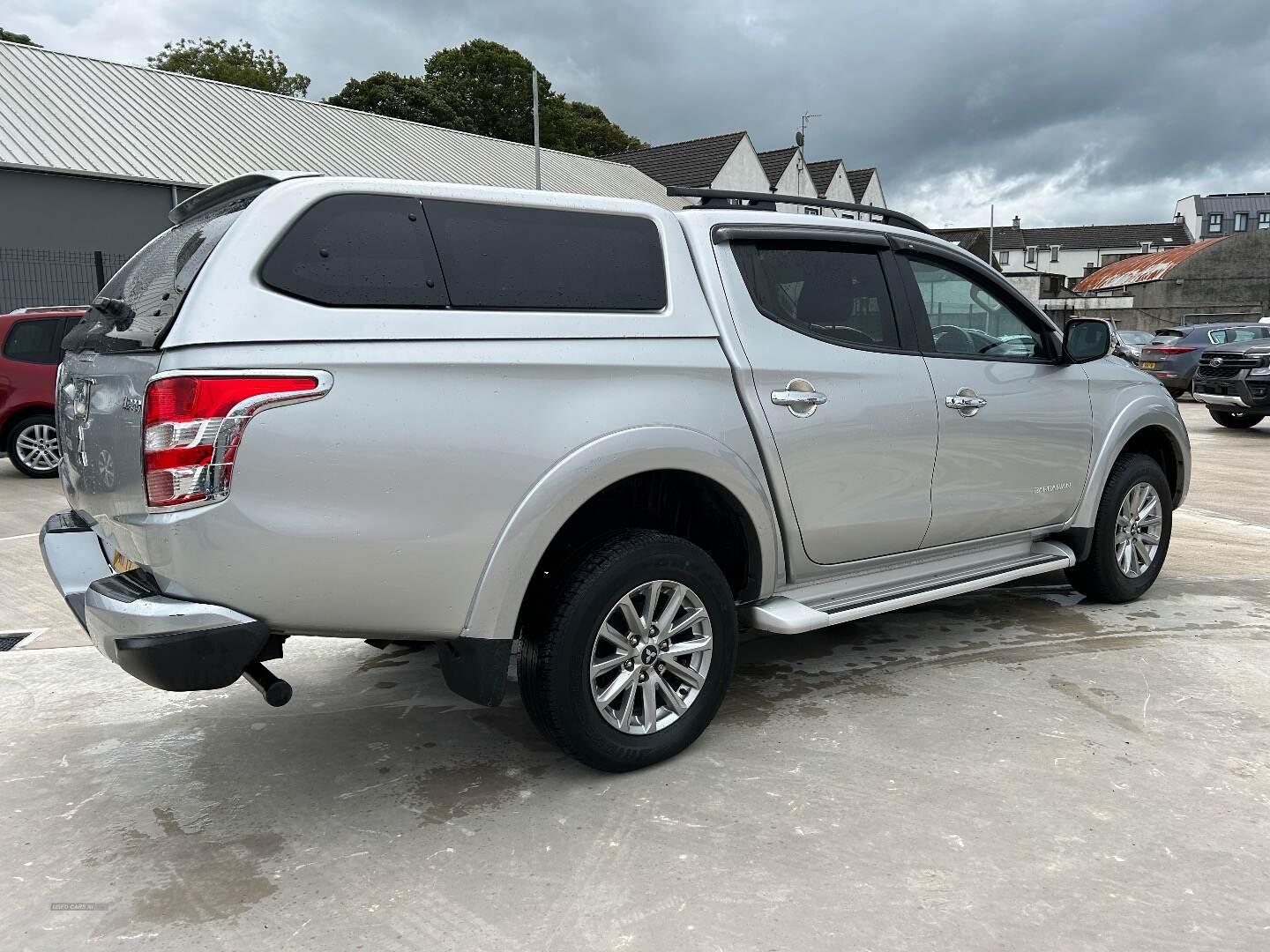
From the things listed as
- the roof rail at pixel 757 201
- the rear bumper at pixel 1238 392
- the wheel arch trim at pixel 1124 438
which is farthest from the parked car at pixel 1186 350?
the roof rail at pixel 757 201

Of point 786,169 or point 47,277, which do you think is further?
point 786,169

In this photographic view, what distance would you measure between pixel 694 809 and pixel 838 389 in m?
1.56

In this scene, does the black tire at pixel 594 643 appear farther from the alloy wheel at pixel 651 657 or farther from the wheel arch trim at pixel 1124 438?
the wheel arch trim at pixel 1124 438

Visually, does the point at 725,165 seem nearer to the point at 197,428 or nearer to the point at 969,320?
the point at 969,320

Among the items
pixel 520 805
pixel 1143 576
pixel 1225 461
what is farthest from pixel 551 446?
pixel 1225 461

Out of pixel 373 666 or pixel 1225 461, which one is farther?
pixel 1225 461

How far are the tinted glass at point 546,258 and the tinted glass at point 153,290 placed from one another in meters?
0.59

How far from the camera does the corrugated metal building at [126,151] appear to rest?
66.7ft

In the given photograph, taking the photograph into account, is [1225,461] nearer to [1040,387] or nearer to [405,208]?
[1040,387]

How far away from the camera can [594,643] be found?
2.98m

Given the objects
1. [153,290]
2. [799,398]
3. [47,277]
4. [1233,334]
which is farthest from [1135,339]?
[47,277]

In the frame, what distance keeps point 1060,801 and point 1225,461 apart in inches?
378

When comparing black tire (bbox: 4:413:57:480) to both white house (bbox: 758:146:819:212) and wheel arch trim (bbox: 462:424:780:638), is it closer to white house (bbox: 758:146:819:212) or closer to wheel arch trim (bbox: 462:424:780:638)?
wheel arch trim (bbox: 462:424:780:638)

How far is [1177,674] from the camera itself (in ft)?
13.2
